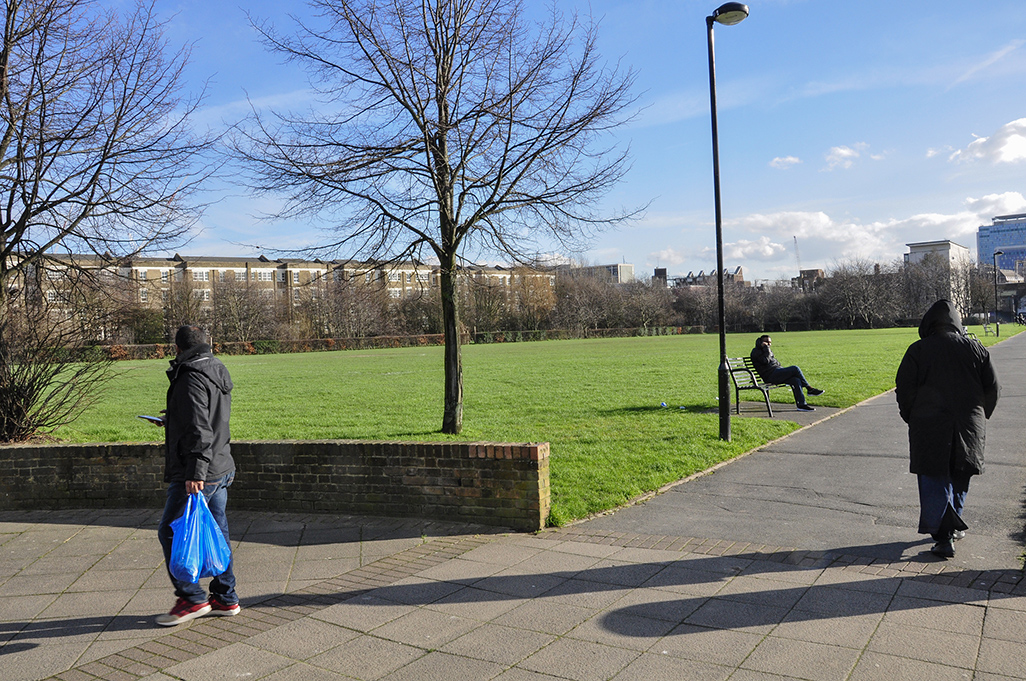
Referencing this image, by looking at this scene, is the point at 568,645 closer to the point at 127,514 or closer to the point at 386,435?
the point at 127,514

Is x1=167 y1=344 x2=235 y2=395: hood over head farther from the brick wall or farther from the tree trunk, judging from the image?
the tree trunk

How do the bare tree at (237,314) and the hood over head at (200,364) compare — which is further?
the bare tree at (237,314)

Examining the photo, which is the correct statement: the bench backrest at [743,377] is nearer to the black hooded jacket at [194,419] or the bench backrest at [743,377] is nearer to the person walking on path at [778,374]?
the person walking on path at [778,374]

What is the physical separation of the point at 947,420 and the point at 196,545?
496 cm

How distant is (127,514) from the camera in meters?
7.30

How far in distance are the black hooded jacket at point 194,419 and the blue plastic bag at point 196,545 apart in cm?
18

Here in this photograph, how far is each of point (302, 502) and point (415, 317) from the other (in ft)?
230

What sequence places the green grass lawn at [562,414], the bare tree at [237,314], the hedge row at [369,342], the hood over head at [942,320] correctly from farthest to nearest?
the bare tree at [237,314] → the hedge row at [369,342] → the green grass lawn at [562,414] → the hood over head at [942,320]

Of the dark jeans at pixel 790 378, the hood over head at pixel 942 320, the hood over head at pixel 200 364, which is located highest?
the hood over head at pixel 942 320

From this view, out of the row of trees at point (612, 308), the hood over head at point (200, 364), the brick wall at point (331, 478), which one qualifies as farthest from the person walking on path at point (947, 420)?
the row of trees at point (612, 308)

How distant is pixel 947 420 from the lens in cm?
536

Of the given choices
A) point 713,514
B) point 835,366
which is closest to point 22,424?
point 713,514

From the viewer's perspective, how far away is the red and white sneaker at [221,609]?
4645 mm

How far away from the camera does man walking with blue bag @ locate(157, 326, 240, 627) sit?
14.8 feet
